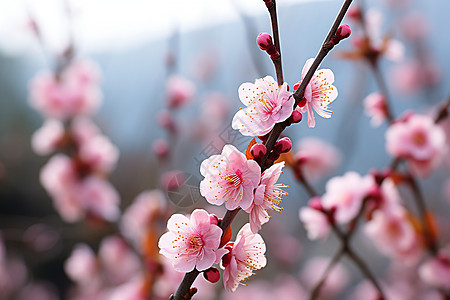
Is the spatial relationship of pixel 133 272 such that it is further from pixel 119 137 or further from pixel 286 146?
pixel 286 146

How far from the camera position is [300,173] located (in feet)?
2.96

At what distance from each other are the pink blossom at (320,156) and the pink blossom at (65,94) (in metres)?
0.93

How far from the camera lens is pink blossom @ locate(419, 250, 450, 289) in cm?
104

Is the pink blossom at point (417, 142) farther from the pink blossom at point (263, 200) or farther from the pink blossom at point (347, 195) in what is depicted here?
the pink blossom at point (263, 200)

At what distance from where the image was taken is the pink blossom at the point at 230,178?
0.49 m

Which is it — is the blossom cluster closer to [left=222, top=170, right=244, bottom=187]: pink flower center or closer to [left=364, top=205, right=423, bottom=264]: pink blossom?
[left=364, top=205, right=423, bottom=264]: pink blossom

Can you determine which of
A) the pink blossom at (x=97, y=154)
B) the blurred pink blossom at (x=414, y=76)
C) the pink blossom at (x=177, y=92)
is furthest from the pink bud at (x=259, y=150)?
the blurred pink blossom at (x=414, y=76)

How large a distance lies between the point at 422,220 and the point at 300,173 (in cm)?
47

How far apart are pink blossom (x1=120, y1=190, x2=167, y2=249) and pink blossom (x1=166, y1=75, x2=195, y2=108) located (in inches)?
13.9

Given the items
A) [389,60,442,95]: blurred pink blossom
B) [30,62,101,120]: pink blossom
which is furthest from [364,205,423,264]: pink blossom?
[389,60,442,95]: blurred pink blossom

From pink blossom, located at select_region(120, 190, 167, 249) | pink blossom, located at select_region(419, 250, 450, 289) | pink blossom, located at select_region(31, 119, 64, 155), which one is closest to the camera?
pink blossom, located at select_region(419, 250, 450, 289)

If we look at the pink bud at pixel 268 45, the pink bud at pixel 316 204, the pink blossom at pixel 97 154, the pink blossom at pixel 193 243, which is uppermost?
the pink bud at pixel 268 45

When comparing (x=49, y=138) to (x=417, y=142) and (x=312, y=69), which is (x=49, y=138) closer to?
(x=417, y=142)

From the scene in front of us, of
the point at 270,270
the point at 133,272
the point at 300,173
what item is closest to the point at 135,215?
the point at 133,272
